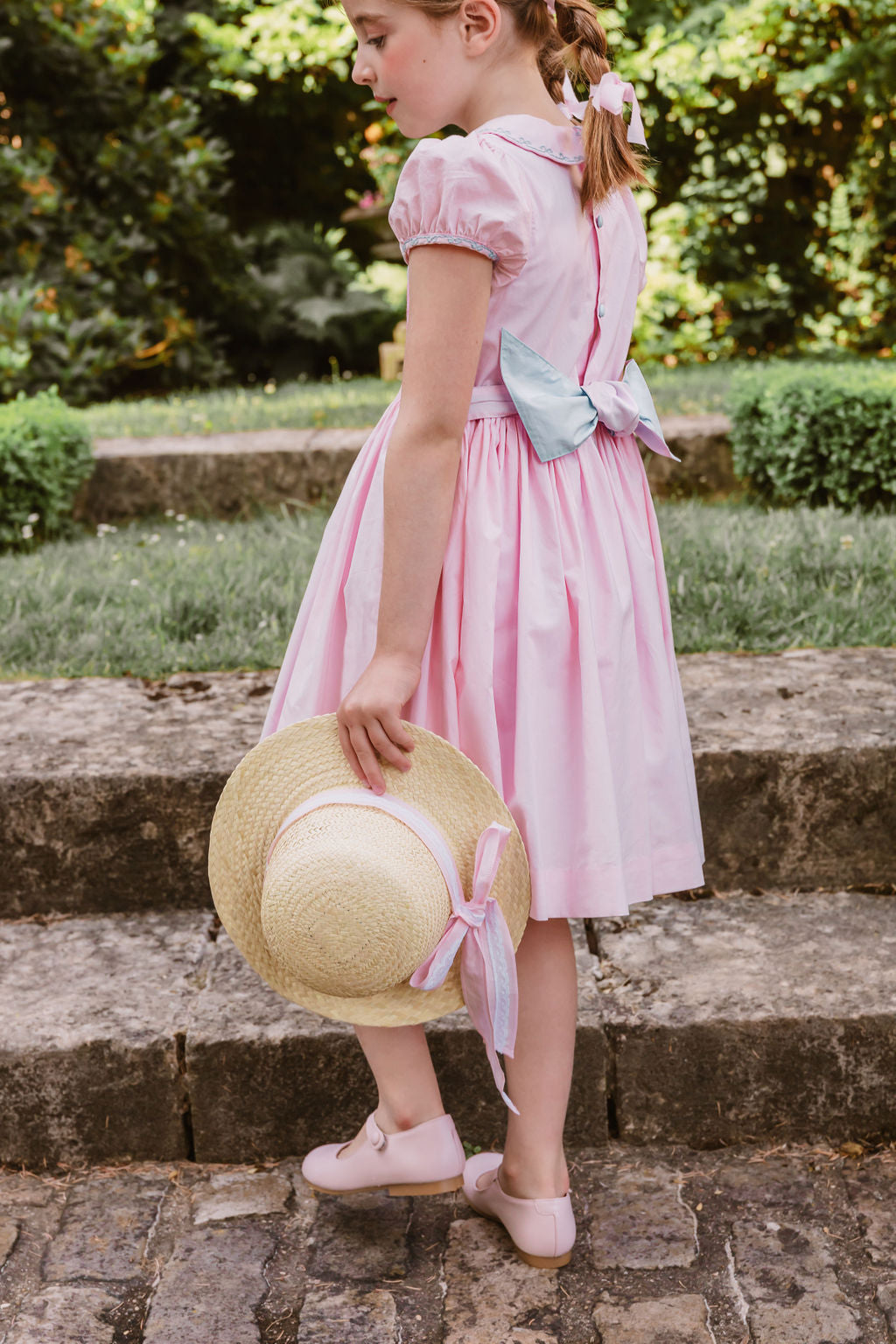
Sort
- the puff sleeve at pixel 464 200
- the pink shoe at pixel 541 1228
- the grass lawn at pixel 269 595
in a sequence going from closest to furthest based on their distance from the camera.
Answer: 1. the puff sleeve at pixel 464 200
2. the pink shoe at pixel 541 1228
3. the grass lawn at pixel 269 595

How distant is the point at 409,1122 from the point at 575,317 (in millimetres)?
1154

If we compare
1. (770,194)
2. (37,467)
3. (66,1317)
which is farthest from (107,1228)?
(770,194)

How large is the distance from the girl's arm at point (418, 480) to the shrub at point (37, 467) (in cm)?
300

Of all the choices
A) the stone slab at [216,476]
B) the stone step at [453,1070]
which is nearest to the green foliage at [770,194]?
the stone slab at [216,476]

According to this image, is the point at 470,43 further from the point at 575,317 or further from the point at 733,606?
the point at 733,606

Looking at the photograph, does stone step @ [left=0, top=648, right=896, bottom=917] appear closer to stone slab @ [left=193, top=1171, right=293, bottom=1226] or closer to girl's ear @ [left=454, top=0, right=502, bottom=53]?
stone slab @ [left=193, top=1171, right=293, bottom=1226]

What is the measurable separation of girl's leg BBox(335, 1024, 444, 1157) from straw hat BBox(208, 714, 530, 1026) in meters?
0.14

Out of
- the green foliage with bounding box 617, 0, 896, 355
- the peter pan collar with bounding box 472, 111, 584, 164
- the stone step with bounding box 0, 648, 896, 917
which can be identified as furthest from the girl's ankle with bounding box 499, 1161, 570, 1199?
the green foliage with bounding box 617, 0, 896, 355

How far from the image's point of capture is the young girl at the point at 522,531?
1455 mm

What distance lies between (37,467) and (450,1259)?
322cm

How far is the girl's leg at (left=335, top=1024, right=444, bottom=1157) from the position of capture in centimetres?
176

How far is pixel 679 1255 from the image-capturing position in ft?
5.79

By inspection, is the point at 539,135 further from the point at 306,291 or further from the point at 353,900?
the point at 306,291

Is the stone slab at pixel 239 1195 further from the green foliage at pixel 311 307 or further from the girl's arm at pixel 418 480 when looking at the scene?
the green foliage at pixel 311 307
